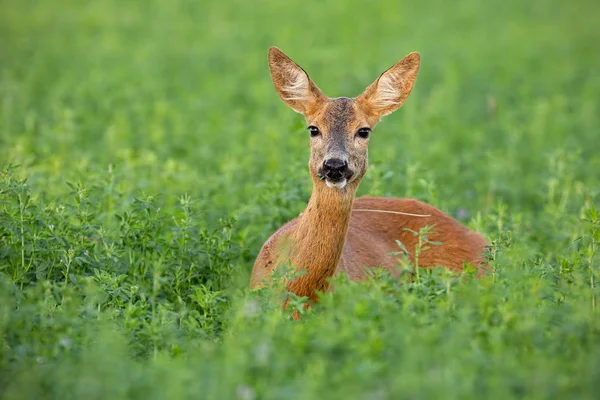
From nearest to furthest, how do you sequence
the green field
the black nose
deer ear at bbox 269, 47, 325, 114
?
the green field < the black nose < deer ear at bbox 269, 47, 325, 114

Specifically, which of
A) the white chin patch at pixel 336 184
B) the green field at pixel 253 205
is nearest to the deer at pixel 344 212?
the white chin patch at pixel 336 184

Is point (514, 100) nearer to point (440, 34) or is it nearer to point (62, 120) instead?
point (440, 34)

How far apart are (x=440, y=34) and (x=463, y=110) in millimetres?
5434

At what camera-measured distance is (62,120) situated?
34.0 feet

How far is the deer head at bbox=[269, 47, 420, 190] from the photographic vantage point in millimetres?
5906

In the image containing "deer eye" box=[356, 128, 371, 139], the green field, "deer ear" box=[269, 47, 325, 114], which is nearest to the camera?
the green field

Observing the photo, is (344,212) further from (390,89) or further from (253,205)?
(253,205)

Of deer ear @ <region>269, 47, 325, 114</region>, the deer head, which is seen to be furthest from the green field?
deer ear @ <region>269, 47, 325, 114</region>

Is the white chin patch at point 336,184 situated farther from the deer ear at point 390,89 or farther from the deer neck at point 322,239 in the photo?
the deer ear at point 390,89

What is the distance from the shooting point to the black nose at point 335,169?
581cm

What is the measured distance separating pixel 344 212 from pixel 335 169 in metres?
0.28

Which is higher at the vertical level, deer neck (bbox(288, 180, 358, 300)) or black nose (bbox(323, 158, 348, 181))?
black nose (bbox(323, 158, 348, 181))

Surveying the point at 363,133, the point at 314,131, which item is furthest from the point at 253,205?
the point at 363,133

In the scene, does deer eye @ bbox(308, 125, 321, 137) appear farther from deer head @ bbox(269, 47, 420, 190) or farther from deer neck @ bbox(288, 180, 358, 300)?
deer neck @ bbox(288, 180, 358, 300)
